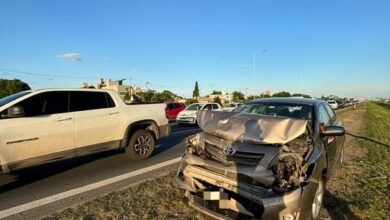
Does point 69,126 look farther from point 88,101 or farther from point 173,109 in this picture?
point 173,109

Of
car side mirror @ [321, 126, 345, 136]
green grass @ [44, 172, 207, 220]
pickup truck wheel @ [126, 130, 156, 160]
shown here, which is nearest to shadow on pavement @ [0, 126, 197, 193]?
pickup truck wheel @ [126, 130, 156, 160]

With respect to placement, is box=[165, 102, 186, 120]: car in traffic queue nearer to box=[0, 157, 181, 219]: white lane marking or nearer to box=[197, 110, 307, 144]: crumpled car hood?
box=[0, 157, 181, 219]: white lane marking

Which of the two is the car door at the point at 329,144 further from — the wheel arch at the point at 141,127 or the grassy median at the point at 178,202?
the wheel arch at the point at 141,127

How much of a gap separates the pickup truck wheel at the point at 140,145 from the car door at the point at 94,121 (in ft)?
1.60

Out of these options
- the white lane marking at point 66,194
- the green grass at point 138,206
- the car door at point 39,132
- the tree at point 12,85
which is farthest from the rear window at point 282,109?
the tree at point 12,85

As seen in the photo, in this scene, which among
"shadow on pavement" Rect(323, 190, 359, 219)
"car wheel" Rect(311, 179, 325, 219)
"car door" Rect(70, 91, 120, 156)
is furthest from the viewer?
"car door" Rect(70, 91, 120, 156)

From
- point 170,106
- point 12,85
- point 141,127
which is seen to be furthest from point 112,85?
point 141,127

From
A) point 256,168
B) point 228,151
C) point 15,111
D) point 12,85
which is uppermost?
point 12,85

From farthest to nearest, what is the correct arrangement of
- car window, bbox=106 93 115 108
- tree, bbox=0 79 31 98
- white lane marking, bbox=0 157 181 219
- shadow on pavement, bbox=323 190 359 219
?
tree, bbox=0 79 31 98
car window, bbox=106 93 115 108
white lane marking, bbox=0 157 181 219
shadow on pavement, bbox=323 190 359 219

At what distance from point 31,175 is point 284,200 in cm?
560

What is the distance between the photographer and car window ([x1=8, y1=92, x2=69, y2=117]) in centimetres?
642

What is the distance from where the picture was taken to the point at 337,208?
5133mm

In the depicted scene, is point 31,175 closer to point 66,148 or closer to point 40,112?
point 66,148

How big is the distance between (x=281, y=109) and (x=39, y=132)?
14.8 feet
